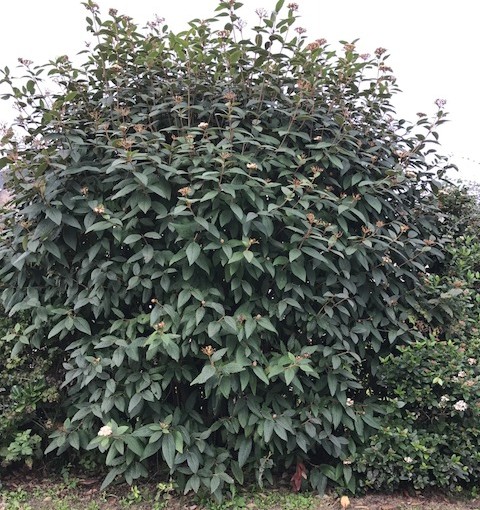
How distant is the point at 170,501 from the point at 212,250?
1.46 m

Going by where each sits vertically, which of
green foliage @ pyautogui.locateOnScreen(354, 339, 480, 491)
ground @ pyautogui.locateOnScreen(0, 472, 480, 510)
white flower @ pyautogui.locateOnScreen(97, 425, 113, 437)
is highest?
green foliage @ pyautogui.locateOnScreen(354, 339, 480, 491)

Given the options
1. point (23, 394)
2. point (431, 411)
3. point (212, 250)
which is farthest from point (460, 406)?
point (23, 394)

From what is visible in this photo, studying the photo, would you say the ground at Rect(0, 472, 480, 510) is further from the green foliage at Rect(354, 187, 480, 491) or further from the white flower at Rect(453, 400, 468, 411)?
the white flower at Rect(453, 400, 468, 411)

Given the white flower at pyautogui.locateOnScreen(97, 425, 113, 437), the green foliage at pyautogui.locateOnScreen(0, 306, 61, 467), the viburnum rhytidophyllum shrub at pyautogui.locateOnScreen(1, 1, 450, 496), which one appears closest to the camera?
the white flower at pyautogui.locateOnScreen(97, 425, 113, 437)

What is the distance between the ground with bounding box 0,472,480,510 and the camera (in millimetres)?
2924

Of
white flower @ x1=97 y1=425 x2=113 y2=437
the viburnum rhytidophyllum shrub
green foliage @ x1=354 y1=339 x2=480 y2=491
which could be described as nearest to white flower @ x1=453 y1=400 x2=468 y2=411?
green foliage @ x1=354 y1=339 x2=480 y2=491

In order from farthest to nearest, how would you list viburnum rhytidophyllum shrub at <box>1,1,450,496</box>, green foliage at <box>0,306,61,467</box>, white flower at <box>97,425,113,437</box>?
green foliage at <box>0,306,61,467</box> → viburnum rhytidophyllum shrub at <box>1,1,450,496</box> → white flower at <box>97,425,113,437</box>

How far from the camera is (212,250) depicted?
2932 millimetres

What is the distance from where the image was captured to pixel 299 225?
117 inches

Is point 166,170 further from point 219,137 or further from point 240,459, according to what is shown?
point 240,459

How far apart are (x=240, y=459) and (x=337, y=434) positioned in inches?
26.7

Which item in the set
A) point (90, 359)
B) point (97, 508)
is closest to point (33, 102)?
point (90, 359)

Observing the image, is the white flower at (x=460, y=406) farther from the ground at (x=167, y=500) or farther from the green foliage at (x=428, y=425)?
the ground at (x=167, y=500)

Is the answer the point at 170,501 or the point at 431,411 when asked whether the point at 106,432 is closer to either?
the point at 170,501
